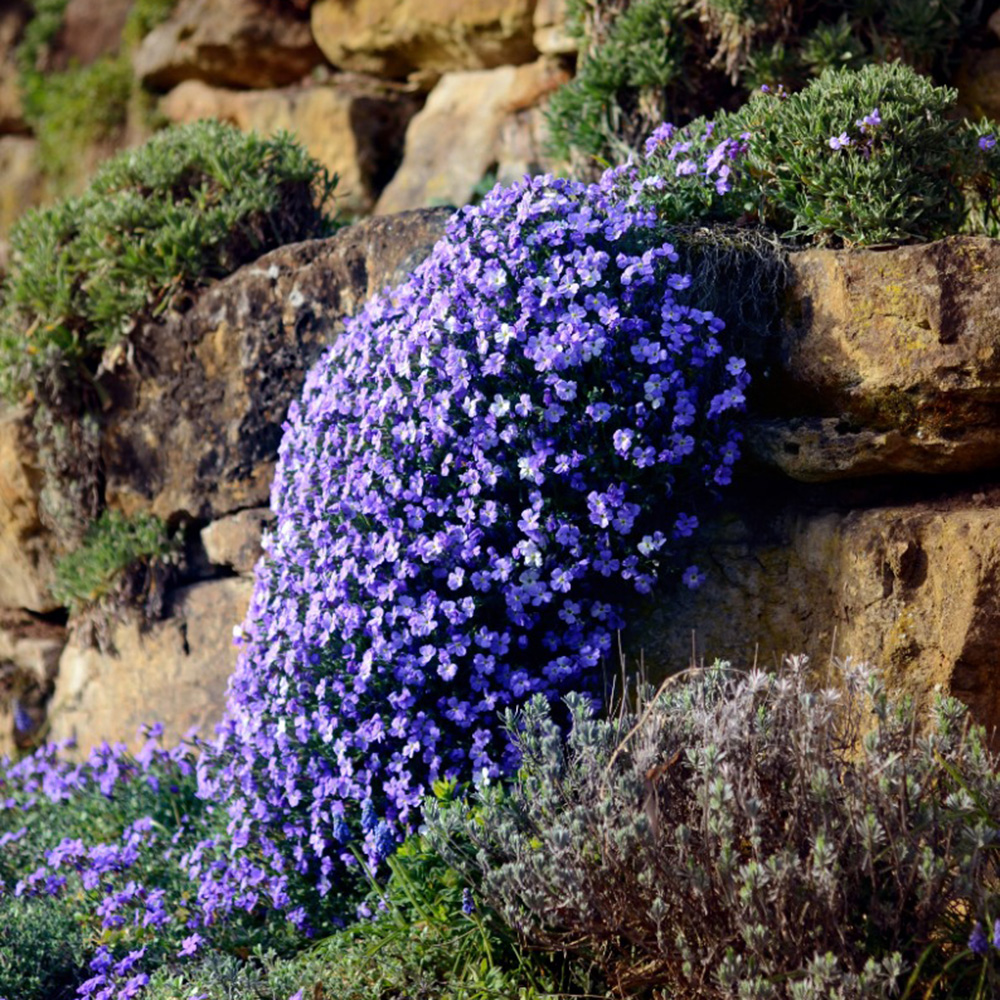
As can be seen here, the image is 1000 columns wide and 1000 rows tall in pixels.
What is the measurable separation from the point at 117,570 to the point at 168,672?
0.50 meters

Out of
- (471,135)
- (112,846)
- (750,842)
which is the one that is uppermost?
(471,135)

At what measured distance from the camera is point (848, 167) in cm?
351

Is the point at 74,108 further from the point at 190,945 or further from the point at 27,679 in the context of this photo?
the point at 190,945

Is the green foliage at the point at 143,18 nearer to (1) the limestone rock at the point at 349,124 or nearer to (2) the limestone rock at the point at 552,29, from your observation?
(1) the limestone rock at the point at 349,124

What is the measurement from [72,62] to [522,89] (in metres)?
4.08

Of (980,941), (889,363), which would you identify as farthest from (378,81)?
(980,941)

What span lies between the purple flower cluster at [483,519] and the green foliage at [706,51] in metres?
1.61

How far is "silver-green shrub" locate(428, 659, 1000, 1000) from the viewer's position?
7.95 ft

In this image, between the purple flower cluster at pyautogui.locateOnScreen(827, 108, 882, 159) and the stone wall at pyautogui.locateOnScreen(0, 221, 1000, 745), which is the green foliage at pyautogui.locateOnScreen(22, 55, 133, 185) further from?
the purple flower cluster at pyautogui.locateOnScreen(827, 108, 882, 159)

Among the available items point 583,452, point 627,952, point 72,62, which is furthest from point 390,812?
point 72,62

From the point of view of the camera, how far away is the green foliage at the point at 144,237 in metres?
5.11

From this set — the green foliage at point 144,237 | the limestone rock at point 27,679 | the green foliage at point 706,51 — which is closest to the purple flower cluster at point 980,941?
the green foliage at point 706,51

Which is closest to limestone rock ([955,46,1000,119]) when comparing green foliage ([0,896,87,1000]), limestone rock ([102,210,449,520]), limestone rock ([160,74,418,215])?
limestone rock ([102,210,449,520])

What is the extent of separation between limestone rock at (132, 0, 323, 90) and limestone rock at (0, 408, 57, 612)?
301 cm
